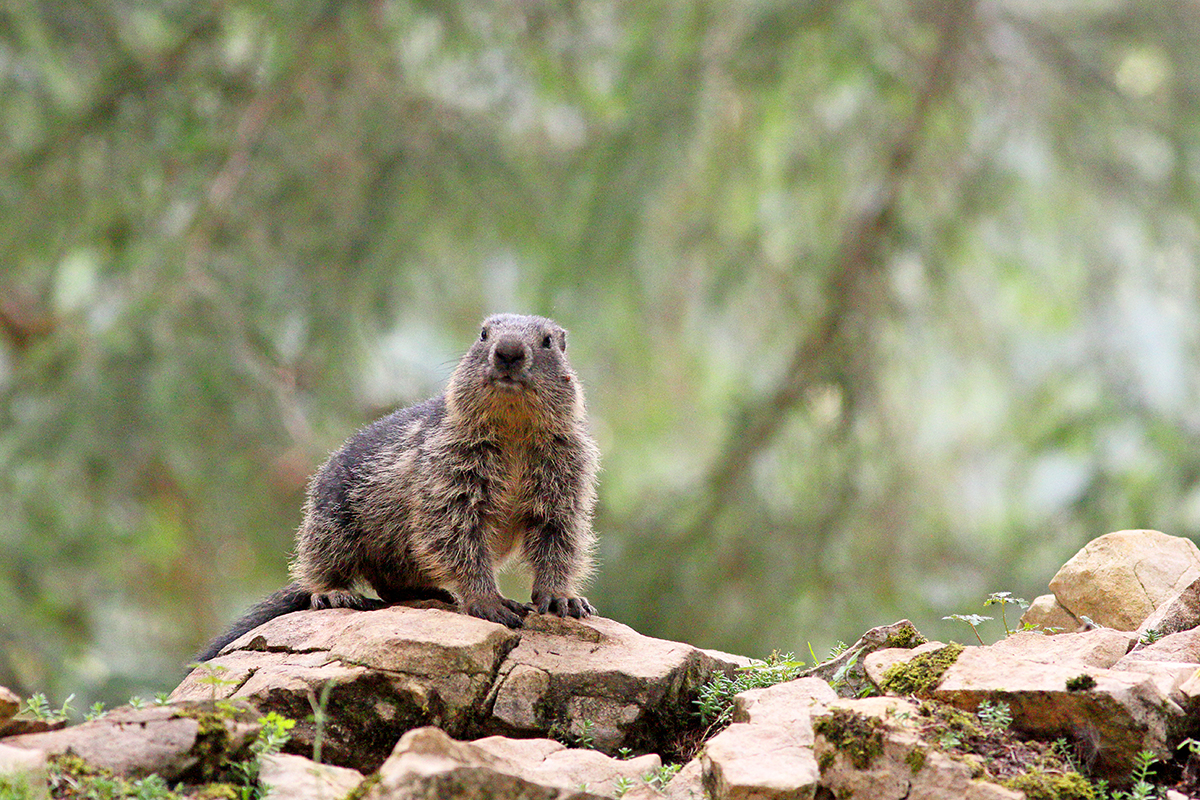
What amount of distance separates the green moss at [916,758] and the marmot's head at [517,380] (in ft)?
8.14

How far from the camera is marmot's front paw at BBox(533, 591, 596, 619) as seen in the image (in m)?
5.60

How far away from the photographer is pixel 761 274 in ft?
38.3

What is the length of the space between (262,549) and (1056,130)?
8.15 m

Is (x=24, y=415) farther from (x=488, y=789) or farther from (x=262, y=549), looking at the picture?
(x=488, y=789)

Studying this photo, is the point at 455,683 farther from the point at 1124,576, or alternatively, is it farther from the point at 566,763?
the point at 1124,576

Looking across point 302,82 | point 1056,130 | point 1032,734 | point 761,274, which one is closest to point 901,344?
point 761,274

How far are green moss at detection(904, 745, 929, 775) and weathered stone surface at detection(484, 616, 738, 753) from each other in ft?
3.92

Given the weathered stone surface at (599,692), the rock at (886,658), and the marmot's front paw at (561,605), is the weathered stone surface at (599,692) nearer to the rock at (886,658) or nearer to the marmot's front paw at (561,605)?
the marmot's front paw at (561,605)

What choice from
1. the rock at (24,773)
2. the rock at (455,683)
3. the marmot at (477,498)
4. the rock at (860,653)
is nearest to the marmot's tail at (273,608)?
the marmot at (477,498)

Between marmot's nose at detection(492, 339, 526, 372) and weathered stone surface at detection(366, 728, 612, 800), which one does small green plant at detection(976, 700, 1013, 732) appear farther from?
marmot's nose at detection(492, 339, 526, 372)

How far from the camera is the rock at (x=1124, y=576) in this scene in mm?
5094

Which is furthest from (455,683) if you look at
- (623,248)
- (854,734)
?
(623,248)

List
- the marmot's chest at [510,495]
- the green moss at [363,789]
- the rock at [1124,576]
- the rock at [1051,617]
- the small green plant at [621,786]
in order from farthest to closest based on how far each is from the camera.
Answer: the marmot's chest at [510,495] < the rock at [1051,617] < the rock at [1124,576] < the small green plant at [621,786] < the green moss at [363,789]

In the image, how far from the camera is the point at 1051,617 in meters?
5.26
